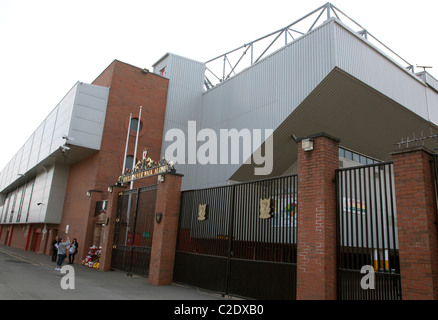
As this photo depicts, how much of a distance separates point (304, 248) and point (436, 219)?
265 centimetres

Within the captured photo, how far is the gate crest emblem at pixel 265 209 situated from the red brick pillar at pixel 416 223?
3.34 m

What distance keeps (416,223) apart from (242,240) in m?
4.79

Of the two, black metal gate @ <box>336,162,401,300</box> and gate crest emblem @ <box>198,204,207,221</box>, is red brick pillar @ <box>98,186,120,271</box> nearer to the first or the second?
gate crest emblem @ <box>198,204,207,221</box>

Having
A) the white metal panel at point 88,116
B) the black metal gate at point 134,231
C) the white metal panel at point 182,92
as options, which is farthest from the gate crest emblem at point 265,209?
the white metal panel at point 182,92

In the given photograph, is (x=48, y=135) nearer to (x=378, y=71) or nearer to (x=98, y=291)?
(x=98, y=291)

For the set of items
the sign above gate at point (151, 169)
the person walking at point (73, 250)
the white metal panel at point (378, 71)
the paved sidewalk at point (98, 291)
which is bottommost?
the paved sidewalk at point (98, 291)

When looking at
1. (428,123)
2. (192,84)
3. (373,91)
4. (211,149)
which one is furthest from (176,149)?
(428,123)

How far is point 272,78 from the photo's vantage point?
62.8 ft

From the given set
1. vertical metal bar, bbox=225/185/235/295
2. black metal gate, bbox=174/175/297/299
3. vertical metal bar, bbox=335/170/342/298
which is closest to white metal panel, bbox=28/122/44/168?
black metal gate, bbox=174/175/297/299

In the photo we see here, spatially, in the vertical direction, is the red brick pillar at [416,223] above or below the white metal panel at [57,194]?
below

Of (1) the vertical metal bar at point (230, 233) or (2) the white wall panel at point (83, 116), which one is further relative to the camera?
(2) the white wall panel at point (83, 116)

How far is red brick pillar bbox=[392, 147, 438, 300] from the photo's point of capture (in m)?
5.79

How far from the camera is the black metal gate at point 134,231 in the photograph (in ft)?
44.3

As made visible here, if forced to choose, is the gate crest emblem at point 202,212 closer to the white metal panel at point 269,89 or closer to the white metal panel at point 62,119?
the white metal panel at point 269,89
